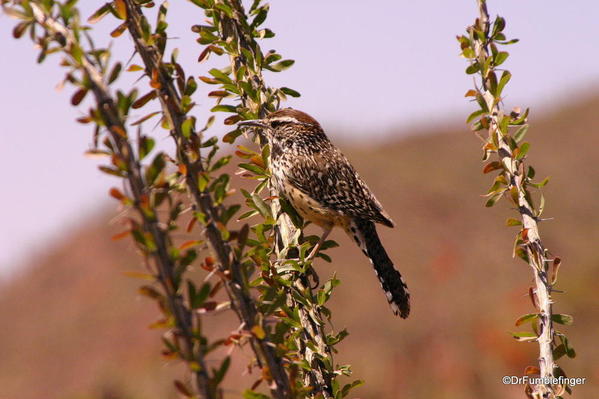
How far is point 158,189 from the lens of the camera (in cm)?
149

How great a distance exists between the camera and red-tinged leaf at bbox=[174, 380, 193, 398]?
1402 millimetres

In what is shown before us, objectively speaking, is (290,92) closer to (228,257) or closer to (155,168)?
(228,257)

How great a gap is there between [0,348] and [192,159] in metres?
21.7

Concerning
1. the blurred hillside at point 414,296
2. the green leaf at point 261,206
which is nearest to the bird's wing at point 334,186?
the green leaf at point 261,206

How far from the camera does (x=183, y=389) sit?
142 cm

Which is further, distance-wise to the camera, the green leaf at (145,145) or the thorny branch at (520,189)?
the thorny branch at (520,189)

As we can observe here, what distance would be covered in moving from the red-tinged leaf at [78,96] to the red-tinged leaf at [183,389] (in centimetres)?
65

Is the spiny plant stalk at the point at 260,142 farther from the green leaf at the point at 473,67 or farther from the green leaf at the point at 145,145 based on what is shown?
the green leaf at the point at 145,145

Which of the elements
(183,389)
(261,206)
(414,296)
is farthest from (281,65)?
(414,296)

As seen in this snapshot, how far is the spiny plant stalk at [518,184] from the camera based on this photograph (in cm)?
233

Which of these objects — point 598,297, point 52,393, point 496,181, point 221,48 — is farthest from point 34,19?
point 52,393

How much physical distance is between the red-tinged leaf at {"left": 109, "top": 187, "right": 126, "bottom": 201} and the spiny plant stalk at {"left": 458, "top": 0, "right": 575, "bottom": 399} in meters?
1.45

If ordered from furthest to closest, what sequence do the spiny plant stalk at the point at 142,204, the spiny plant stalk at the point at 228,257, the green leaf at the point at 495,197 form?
the green leaf at the point at 495,197, the spiny plant stalk at the point at 228,257, the spiny plant stalk at the point at 142,204

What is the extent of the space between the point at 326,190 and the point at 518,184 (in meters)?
1.89
